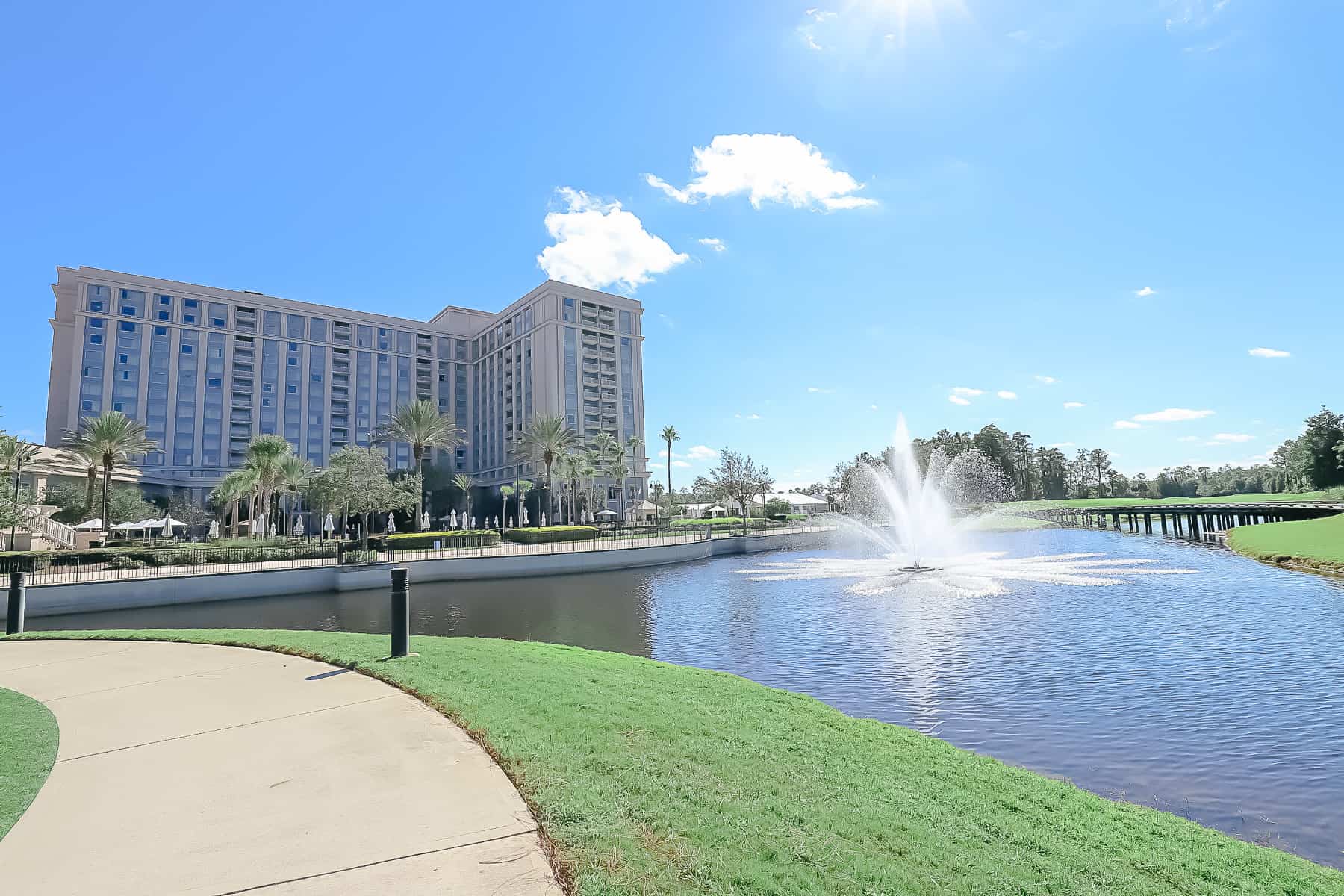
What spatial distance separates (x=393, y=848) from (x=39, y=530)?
56943mm

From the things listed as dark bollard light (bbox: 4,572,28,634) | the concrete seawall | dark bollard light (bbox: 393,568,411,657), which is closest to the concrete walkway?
dark bollard light (bbox: 393,568,411,657)

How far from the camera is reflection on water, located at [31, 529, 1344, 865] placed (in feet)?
27.9

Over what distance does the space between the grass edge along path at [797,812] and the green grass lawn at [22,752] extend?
3.37 metres

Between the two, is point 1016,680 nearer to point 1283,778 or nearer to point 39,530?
point 1283,778

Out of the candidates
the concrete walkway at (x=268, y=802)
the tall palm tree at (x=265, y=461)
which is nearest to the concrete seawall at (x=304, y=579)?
the concrete walkway at (x=268, y=802)

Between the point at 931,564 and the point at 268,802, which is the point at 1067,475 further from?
the point at 268,802

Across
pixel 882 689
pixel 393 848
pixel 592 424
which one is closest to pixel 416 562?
pixel 882 689

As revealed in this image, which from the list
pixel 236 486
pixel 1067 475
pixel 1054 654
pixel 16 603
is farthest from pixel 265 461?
pixel 1067 475

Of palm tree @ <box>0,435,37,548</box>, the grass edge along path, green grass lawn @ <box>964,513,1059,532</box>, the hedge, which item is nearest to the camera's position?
the grass edge along path

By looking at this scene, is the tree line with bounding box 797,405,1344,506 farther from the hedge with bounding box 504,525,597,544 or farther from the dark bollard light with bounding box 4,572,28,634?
the dark bollard light with bounding box 4,572,28,634

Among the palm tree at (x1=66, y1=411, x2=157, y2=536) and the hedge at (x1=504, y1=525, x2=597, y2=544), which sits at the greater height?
the palm tree at (x1=66, y1=411, x2=157, y2=536)

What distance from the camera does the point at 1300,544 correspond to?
3709 centimetres

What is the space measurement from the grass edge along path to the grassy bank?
3409cm

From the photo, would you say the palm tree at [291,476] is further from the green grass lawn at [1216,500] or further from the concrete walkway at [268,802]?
the green grass lawn at [1216,500]
